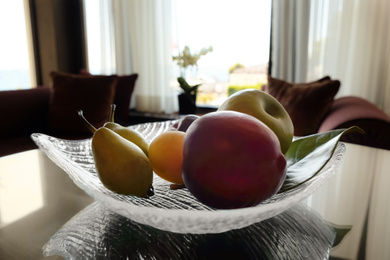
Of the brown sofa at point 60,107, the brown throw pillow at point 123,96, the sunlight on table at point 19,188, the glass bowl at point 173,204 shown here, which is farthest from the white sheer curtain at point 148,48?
the glass bowl at point 173,204

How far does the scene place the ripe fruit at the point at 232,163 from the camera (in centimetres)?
30

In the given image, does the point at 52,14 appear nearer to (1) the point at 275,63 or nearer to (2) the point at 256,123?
(1) the point at 275,63

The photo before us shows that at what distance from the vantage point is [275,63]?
6.84 feet

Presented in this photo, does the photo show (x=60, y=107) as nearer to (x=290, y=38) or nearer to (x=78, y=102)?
(x=78, y=102)

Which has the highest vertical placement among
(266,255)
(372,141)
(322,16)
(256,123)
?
(322,16)

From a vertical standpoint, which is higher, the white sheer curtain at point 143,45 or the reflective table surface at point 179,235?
the white sheer curtain at point 143,45

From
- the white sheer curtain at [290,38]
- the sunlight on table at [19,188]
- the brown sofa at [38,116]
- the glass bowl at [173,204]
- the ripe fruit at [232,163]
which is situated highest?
the white sheer curtain at [290,38]

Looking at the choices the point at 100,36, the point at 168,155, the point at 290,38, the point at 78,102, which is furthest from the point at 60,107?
the point at 168,155

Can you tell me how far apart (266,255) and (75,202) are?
278 mm

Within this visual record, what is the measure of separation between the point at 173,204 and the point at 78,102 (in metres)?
1.53

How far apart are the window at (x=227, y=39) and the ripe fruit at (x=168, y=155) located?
1.99m

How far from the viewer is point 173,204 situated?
372mm

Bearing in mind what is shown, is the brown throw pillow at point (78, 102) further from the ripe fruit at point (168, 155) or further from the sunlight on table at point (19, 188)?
the ripe fruit at point (168, 155)

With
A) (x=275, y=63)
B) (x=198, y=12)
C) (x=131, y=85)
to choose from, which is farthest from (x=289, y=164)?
(x=198, y=12)
